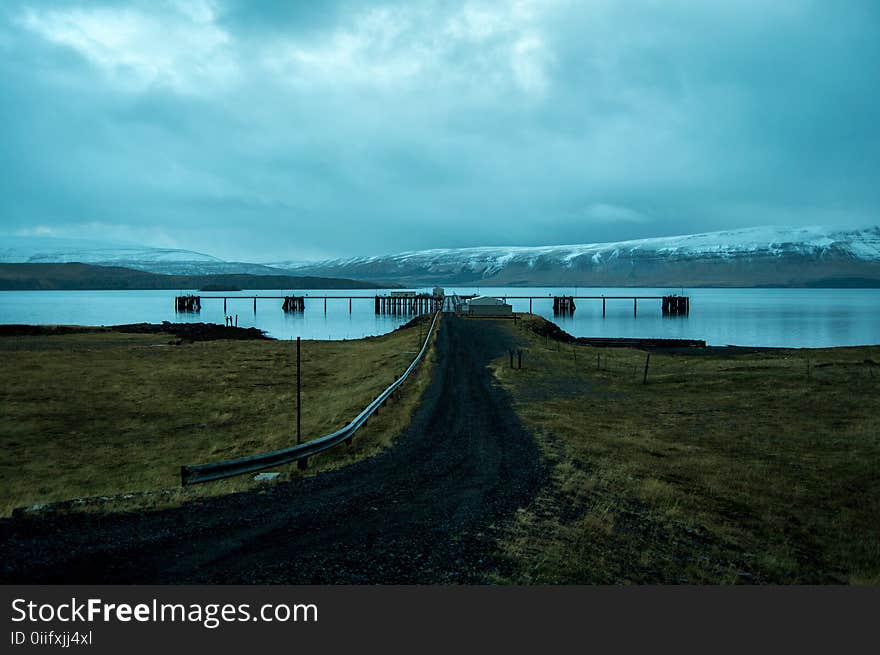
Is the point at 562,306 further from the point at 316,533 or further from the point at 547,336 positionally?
the point at 316,533

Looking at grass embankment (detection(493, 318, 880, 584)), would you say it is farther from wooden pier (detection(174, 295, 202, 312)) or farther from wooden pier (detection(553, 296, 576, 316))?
wooden pier (detection(174, 295, 202, 312))

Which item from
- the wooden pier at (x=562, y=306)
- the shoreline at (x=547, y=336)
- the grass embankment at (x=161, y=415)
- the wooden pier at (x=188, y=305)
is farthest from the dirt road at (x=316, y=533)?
the wooden pier at (x=188, y=305)

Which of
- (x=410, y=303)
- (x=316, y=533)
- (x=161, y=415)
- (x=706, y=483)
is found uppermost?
(x=410, y=303)

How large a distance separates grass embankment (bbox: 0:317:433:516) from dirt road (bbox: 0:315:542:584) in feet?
4.27

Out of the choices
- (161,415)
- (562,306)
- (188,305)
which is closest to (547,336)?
(161,415)

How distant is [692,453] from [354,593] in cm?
1292

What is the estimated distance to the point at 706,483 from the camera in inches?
577

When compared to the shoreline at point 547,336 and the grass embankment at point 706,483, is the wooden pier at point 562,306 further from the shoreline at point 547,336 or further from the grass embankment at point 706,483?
the grass embankment at point 706,483

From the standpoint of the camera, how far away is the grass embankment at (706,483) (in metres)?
9.74

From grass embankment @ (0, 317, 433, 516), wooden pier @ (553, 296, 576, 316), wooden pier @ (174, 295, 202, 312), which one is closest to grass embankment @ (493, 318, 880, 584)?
grass embankment @ (0, 317, 433, 516)

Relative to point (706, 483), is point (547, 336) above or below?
above

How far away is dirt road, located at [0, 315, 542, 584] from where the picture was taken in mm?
8125

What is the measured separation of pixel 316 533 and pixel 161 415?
61.2ft

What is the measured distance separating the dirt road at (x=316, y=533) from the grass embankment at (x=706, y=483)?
0.85 meters
